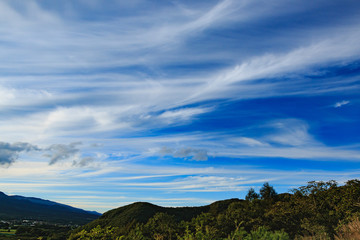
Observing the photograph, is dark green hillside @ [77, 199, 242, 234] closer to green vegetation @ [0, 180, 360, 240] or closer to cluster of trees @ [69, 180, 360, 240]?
green vegetation @ [0, 180, 360, 240]

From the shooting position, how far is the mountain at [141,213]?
2988 cm

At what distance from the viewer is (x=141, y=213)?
31.6 m

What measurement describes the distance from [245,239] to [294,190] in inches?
964

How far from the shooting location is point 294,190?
31.8 m

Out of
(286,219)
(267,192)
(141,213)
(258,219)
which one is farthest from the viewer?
(267,192)

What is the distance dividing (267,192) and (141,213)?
66.3 feet

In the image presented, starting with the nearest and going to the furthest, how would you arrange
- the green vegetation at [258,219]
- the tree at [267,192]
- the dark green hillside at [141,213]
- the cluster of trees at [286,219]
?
the green vegetation at [258,219], the cluster of trees at [286,219], the dark green hillside at [141,213], the tree at [267,192]

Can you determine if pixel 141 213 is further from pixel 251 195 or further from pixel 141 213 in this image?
pixel 251 195

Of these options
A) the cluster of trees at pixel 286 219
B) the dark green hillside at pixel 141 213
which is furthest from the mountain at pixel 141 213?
the cluster of trees at pixel 286 219

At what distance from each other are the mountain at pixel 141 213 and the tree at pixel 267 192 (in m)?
4.99

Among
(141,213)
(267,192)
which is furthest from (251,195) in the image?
(141,213)

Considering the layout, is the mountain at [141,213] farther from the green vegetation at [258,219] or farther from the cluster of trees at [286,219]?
the cluster of trees at [286,219]

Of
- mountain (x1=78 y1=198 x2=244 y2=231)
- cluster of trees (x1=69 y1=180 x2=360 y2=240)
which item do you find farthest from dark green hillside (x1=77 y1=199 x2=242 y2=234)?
cluster of trees (x1=69 y1=180 x2=360 y2=240)

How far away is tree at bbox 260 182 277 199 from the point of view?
4052 cm
